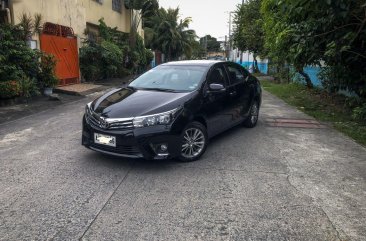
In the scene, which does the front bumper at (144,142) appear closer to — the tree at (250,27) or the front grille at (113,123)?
the front grille at (113,123)

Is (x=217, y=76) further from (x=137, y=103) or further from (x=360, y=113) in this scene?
(x=360, y=113)

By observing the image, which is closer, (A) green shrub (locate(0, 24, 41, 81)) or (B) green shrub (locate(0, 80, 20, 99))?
(B) green shrub (locate(0, 80, 20, 99))

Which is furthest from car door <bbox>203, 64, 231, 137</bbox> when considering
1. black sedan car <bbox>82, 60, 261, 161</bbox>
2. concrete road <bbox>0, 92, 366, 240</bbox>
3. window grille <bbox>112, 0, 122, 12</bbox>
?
window grille <bbox>112, 0, 122, 12</bbox>

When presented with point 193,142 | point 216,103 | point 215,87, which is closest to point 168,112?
point 193,142

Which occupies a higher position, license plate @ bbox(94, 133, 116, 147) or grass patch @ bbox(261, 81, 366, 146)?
license plate @ bbox(94, 133, 116, 147)

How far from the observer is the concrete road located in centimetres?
337

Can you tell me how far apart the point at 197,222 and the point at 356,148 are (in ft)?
13.9

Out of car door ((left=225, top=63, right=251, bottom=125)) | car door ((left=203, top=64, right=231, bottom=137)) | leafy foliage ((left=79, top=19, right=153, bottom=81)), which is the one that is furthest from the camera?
leafy foliage ((left=79, top=19, right=153, bottom=81))

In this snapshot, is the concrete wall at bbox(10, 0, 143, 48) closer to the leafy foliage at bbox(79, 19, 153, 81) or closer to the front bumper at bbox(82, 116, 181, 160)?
the leafy foliage at bbox(79, 19, 153, 81)

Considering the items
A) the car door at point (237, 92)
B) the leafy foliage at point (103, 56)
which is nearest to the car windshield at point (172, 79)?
the car door at point (237, 92)

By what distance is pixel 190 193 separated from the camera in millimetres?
4207

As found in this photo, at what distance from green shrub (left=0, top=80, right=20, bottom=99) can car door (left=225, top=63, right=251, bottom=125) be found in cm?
680

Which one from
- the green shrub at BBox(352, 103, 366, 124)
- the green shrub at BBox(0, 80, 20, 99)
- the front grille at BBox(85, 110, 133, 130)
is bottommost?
the green shrub at BBox(352, 103, 366, 124)

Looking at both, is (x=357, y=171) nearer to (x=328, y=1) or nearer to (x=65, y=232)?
(x=328, y=1)
